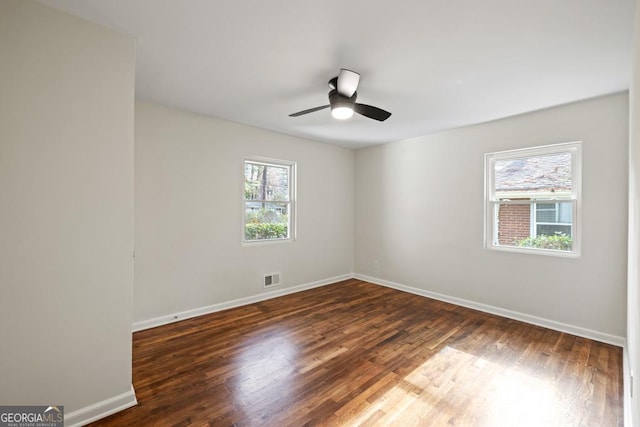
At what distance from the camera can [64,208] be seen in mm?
1681

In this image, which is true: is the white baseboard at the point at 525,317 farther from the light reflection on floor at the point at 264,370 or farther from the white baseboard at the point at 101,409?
the white baseboard at the point at 101,409

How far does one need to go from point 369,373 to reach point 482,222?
2.62 metres

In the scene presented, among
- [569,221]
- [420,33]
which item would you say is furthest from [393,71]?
[569,221]

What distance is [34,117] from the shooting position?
1.59 m

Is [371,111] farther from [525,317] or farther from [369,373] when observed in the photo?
[525,317]

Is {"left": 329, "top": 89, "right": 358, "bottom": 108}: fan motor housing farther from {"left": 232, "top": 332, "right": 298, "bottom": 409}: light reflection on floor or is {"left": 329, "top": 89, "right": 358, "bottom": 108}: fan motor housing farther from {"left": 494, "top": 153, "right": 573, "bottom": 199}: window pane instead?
{"left": 494, "top": 153, "right": 573, "bottom": 199}: window pane

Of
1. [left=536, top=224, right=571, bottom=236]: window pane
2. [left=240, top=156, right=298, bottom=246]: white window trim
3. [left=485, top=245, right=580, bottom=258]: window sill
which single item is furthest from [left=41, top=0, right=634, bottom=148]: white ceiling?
[left=485, top=245, right=580, bottom=258]: window sill

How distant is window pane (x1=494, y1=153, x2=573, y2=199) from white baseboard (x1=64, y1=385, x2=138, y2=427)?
4.36 meters

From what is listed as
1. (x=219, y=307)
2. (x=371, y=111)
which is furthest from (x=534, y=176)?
(x=219, y=307)

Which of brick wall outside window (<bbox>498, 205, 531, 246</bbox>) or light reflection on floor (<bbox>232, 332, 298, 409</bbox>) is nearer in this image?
light reflection on floor (<bbox>232, 332, 298, 409</bbox>)

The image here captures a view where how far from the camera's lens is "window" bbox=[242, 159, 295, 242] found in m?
4.09

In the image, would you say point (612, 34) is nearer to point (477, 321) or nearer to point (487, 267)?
point (487, 267)

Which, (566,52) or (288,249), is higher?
(566,52)

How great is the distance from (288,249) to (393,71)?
119 inches
